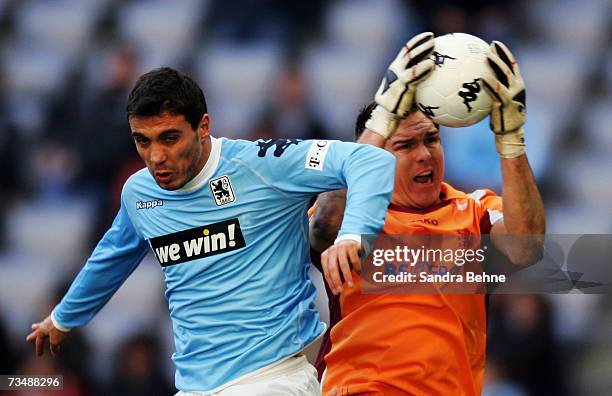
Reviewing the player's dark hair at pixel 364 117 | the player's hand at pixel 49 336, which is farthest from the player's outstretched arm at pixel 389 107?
the player's hand at pixel 49 336

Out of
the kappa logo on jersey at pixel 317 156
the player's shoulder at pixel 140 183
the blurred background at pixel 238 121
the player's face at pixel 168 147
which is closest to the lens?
the kappa logo on jersey at pixel 317 156

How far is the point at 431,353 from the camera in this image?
4094mm

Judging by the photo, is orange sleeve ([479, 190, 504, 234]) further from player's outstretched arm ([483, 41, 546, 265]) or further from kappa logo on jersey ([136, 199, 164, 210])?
kappa logo on jersey ([136, 199, 164, 210])

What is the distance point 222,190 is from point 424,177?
1.06 meters

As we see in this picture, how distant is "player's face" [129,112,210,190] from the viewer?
380cm

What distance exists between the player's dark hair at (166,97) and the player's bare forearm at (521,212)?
4.19 ft

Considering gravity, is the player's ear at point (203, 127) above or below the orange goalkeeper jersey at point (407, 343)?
above

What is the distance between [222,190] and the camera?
12.7 ft

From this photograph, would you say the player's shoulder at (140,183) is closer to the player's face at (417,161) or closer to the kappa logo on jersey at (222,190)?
the kappa logo on jersey at (222,190)

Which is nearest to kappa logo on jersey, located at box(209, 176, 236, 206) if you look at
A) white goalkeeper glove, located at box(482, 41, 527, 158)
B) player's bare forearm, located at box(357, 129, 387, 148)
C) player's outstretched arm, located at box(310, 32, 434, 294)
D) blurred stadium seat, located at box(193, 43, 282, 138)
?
player's outstretched arm, located at box(310, 32, 434, 294)

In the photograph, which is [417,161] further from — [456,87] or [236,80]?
[236,80]

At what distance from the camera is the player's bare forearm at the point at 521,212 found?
4.02m

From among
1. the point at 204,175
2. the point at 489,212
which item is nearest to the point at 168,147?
the point at 204,175

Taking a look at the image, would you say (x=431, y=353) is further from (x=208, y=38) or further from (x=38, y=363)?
(x=208, y=38)
